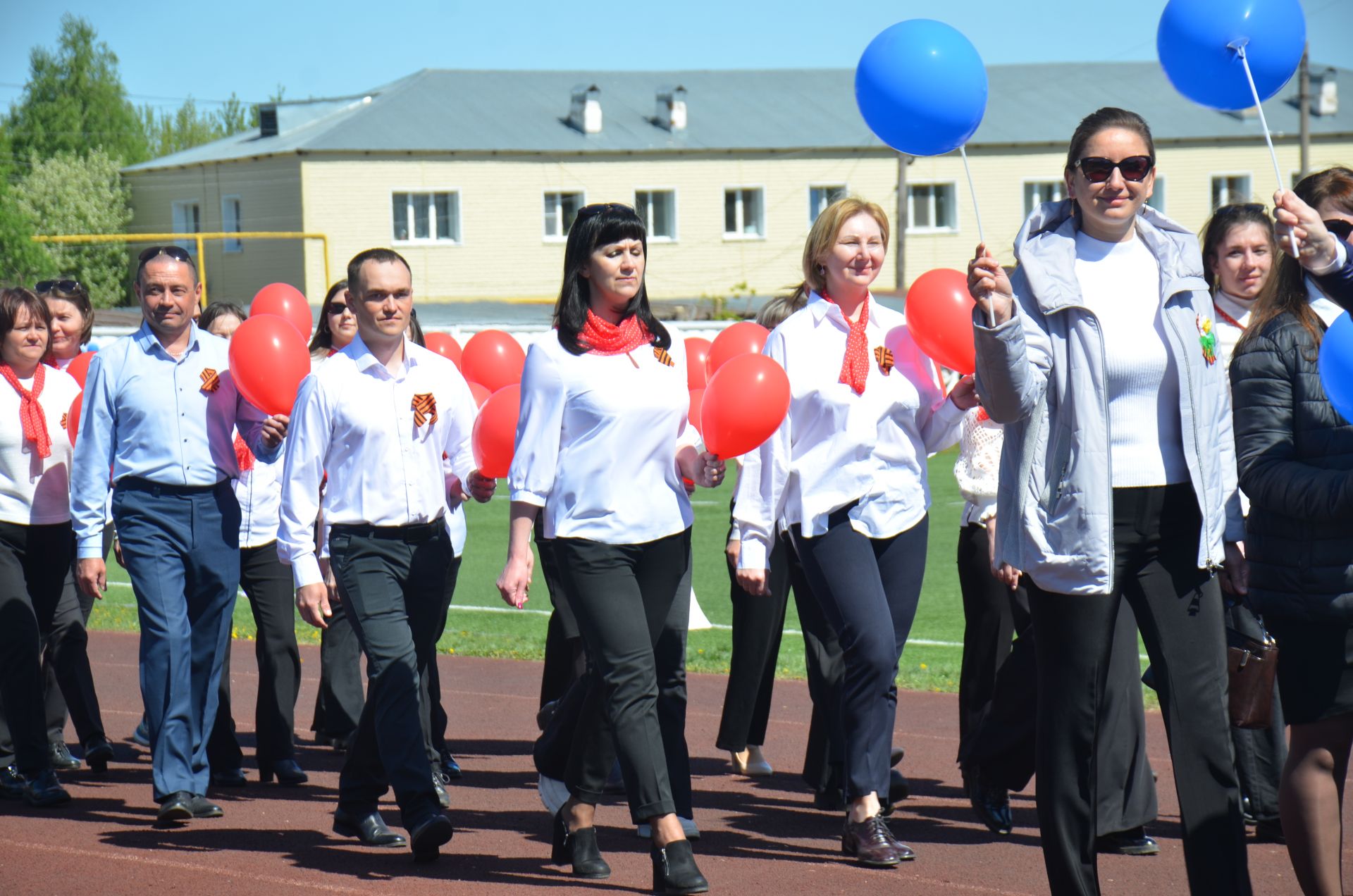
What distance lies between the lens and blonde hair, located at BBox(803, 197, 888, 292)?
20.6 ft

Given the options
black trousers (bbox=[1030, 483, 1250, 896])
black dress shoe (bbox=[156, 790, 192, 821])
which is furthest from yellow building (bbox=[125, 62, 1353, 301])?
black trousers (bbox=[1030, 483, 1250, 896])

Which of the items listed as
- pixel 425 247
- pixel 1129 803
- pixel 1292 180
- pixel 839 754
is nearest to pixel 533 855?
pixel 839 754

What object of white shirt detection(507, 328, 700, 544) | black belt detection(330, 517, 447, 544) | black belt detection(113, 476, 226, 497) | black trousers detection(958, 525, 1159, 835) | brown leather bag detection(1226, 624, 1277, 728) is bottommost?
black trousers detection(958, 525, 1159, 835)

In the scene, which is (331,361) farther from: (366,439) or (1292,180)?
(1292,180)

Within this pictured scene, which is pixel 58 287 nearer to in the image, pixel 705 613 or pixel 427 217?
pixel 705 613

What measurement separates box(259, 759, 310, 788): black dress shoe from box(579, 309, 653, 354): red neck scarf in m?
3.15

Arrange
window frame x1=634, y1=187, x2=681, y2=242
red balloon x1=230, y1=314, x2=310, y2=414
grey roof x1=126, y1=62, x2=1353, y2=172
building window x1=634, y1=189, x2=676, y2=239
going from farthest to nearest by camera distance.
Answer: building window x1=634, y1=189, x2=676, y2=239 < window frame x1=634, y1=187, x2=681, y2=242 < grey roof x1=126, y1=62, x2=1353, y2=172 < red balloon x1=230, y1=314, x2=310, y2=414

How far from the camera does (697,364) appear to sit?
8.16 meters

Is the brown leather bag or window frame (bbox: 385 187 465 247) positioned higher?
window frame (bbox: 385 187 465 247)

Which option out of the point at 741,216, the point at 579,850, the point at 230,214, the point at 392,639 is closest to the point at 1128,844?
the point at 579,850

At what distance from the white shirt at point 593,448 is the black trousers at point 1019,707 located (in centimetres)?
136

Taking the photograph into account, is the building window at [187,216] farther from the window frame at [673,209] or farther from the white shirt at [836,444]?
the white shirt at [836,444]

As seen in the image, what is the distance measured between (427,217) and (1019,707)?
45029 millimetres

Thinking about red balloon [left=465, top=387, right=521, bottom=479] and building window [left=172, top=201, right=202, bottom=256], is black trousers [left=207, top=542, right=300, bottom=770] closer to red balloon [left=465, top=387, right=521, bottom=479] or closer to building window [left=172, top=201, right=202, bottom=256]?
red balloon [left=465, top=387, right=521, bottom=479]
